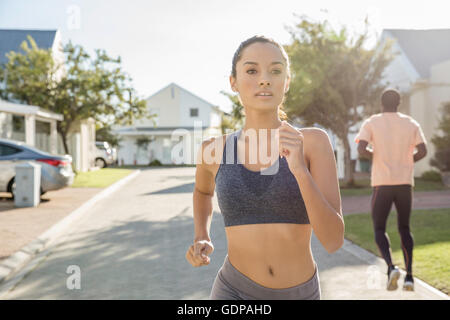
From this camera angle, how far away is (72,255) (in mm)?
7844

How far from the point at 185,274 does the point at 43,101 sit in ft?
76.7

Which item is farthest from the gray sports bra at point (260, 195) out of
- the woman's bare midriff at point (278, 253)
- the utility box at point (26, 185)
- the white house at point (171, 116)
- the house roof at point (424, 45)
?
the white house at point (171, 116)

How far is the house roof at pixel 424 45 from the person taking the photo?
2842 centimetres

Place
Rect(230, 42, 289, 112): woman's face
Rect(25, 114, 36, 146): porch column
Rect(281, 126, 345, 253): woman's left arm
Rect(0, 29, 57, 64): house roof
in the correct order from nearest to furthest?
1. Rect(281, 126, 345, 253): woman's left arm
2. Rect(230, 42, 289, 112): woman's face
3. Rect(25, 114, 36, 146): porch column
4. Rect(0, 29, 57, 64): house roof

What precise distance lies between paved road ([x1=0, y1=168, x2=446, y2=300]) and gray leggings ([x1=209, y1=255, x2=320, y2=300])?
3185 millimetres

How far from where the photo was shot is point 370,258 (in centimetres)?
727

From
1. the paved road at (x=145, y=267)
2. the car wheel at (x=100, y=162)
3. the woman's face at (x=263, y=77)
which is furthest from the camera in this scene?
the car wheel at (x=100, y=162)

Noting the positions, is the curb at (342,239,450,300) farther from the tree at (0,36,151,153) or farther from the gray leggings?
the tree at (0,36,151,153)

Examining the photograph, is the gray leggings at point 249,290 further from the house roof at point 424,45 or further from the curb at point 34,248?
the house roof at point 424,45

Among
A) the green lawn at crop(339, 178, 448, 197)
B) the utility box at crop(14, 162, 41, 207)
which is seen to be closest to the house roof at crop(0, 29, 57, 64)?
the utility box at crop(14, 162, 41, 207)

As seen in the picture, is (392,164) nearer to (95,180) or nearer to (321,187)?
(321,187)

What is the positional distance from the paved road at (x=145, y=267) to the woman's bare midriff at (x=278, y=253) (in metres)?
3.32

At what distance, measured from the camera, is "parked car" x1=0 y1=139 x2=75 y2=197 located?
1512cm

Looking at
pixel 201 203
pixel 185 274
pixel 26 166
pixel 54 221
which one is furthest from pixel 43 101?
pixel 201 203
